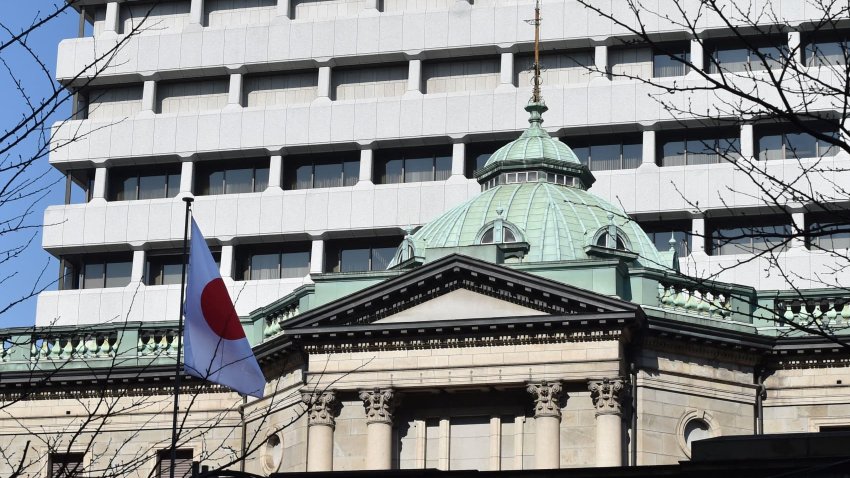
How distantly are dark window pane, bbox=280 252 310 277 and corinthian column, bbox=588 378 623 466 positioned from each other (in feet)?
143

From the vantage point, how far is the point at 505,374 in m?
55.0

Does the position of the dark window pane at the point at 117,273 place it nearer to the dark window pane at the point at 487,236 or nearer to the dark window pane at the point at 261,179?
the dark window pane at the point at 261,179

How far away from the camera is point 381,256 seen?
316ft

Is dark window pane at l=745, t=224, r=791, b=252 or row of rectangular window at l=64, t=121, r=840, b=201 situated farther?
row of rectangular window at l=64, t=121, r=840, b=201

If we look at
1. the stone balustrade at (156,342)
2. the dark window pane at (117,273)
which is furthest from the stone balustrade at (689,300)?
the dark window pane at (117,273)

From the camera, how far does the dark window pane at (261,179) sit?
3905 inches

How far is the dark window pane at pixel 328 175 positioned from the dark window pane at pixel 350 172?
234 mm

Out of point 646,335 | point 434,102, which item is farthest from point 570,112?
point 646,335

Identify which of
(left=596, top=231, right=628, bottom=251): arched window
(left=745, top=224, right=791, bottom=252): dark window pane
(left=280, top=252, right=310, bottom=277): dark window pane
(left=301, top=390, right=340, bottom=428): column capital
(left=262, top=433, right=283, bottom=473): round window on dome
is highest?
(left=280, top=252, right=310, bottom=277): dark window pane

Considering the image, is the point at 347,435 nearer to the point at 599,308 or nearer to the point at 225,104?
the point at 599,308

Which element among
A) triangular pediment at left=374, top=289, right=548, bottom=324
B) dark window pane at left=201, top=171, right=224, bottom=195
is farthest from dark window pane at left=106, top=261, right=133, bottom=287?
triangular pediment at left=374, top=289, right=548, bottom=324

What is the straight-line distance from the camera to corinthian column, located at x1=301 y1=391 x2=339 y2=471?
184ft

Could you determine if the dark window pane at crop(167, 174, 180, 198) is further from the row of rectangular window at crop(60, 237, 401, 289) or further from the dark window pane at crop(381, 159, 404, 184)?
the dark window pane at crop(381, 159, 404, 184)

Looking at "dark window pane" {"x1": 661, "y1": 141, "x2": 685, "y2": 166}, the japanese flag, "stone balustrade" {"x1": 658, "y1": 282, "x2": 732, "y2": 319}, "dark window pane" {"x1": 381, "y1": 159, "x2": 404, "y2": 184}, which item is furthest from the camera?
"dark window pane" {"x1": 381, "y1": 159, "x2": 404, "y2": 184}
